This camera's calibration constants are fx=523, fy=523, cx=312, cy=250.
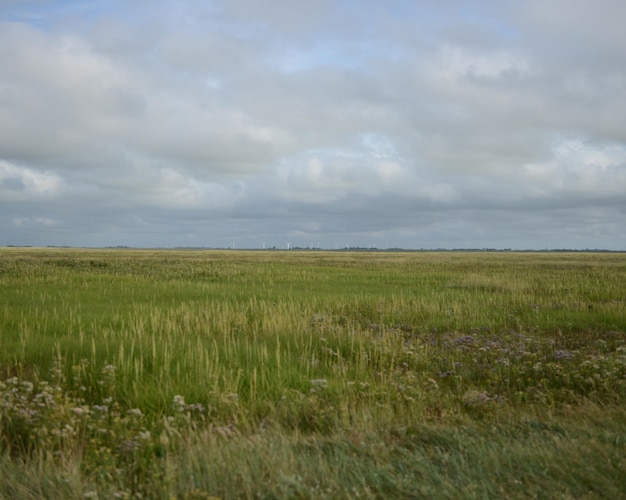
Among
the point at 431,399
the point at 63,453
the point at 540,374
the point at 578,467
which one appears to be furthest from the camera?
the point at 540,374

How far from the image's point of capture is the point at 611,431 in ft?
19.3

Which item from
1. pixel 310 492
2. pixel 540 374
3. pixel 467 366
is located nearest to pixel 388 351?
pixel 467 366

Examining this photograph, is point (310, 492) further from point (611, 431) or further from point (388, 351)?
point (388, 351)

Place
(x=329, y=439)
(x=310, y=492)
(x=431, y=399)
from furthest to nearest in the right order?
1. (x=431, y=399)
2. (x=329, y=439)
3. (x=310, y=492)

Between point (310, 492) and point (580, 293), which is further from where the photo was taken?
point (580, 293)

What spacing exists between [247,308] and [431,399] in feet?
37.0

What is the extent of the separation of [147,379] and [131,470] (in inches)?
132

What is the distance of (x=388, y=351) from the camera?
1054 cm

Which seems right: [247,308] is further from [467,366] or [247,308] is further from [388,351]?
[467,366]

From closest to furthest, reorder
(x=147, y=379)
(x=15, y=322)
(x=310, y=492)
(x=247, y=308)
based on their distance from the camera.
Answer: (x=310, y=492)
(x=147, y=379)
(x=15, y=322)
(x=247, y=308)

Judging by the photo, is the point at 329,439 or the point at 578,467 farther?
the point at 329,439

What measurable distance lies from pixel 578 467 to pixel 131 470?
165 inches

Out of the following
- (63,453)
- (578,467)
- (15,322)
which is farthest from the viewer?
(15,322)

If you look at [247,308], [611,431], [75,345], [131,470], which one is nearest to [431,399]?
[611,431]
